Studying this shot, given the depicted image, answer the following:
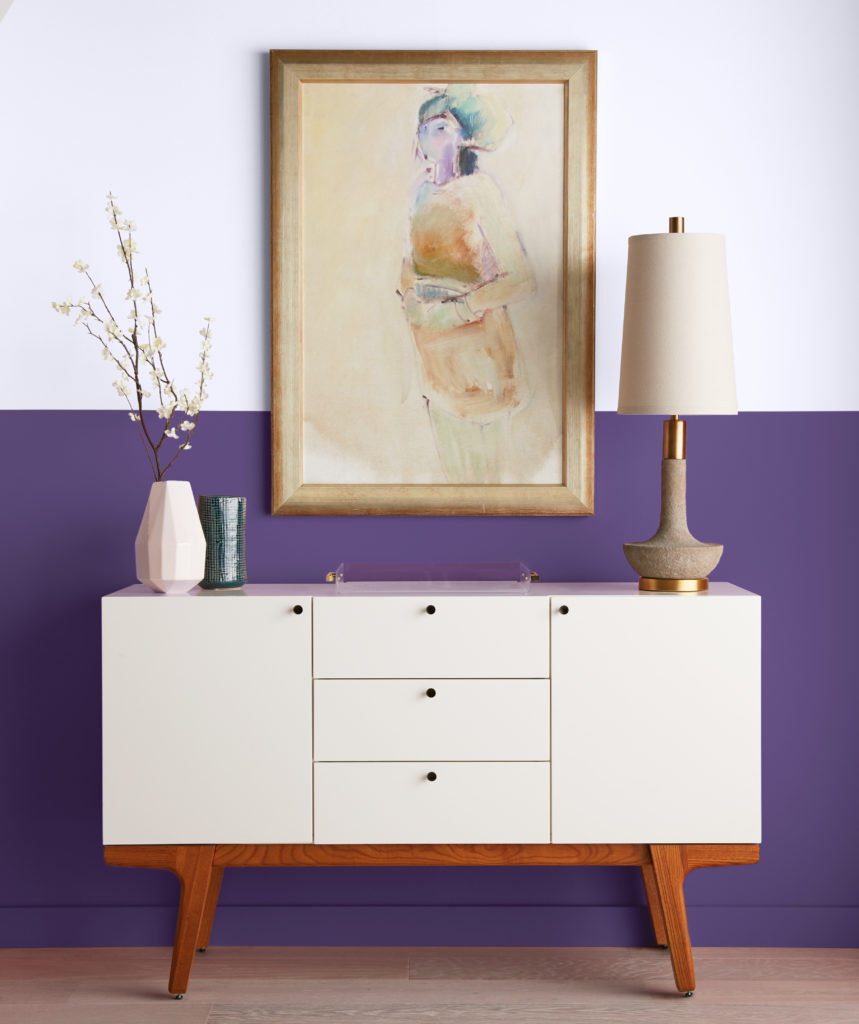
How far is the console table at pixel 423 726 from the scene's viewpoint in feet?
6.85

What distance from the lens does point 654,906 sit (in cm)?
235

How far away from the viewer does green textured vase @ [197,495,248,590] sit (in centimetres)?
223

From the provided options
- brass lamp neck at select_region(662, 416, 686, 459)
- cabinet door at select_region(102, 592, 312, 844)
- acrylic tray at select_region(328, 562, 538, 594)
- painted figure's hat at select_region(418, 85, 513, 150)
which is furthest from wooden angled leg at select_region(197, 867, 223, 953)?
painted figure's hat at select_region(418, 85, 513, 150)

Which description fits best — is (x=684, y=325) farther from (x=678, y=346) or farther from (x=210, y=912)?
(x=210, y=912)

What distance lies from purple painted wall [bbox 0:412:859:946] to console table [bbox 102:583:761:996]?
14.8 inches

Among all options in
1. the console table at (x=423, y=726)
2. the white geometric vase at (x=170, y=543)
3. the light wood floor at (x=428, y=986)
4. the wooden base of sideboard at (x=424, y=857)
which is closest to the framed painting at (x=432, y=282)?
the white geometric vase at (x=170, y=543)

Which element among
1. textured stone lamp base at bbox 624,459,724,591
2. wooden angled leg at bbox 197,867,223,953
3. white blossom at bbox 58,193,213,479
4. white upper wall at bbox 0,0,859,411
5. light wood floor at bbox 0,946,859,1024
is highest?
white upper wall at bbox 0,0,859,411

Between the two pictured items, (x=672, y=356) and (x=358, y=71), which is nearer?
(x=672, y=356)

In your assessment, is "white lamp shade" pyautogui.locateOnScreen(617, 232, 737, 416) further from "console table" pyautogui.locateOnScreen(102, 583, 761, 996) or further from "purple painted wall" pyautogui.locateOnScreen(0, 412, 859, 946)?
"console table" pyautogui.locateOnScreen(102, 583, 761, 996)

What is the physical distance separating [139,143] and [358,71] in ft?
1.83

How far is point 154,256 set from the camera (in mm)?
2410

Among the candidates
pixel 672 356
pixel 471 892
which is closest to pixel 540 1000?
pixel 471 892

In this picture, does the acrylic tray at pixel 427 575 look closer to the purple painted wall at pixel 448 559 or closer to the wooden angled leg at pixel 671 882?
the purple painted wall at pixel 448 559

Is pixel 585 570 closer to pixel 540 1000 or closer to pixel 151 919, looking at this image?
pixel 540 1000
